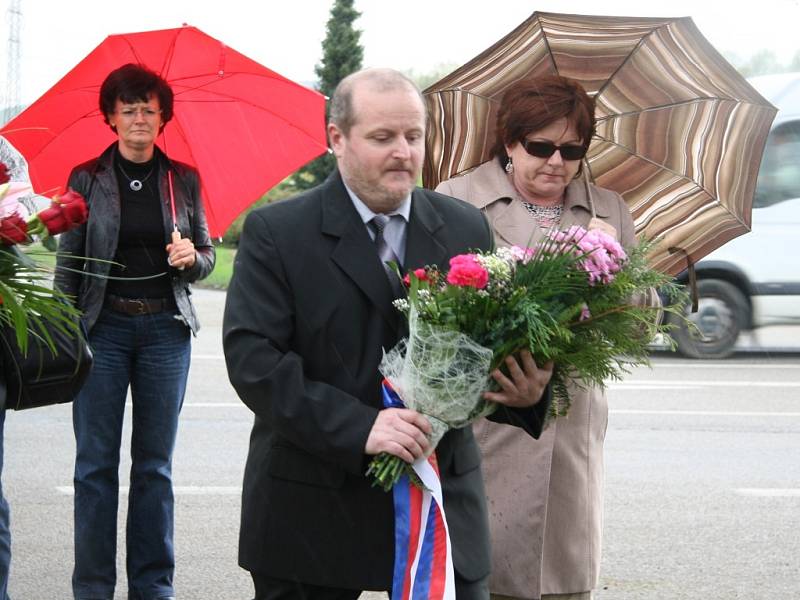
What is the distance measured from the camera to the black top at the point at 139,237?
17.1 ft

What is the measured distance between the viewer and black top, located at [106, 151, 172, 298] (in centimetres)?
521

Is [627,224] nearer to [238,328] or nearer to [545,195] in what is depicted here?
[545,195]

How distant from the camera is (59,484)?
782 centimetres

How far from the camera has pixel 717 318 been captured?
1447cm

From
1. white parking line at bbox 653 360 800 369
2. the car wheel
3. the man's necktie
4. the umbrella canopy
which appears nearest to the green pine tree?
the car wheel

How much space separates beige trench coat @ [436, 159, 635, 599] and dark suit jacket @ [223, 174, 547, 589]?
0.91 meters

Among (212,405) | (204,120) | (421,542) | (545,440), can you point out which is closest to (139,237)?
(204,120)

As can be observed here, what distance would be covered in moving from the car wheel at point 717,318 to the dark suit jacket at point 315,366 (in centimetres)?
1136

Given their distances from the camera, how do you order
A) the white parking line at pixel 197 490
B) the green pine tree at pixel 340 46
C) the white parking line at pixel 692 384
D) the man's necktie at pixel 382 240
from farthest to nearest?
the green pine tree at pixel 340 46 → the white parking line at pixel 692 384 → the white parking line at pixel 197 490 → the man's necktie at pixel 382 240

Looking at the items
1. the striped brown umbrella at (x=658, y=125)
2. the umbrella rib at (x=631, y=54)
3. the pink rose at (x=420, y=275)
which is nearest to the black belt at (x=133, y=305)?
the striped brown umbrella at (x=658, y=125)

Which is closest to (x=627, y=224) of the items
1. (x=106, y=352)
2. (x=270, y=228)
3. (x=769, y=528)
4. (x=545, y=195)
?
(x=545, y=195)

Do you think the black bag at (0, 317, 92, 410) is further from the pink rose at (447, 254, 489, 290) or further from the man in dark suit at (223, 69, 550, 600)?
the pink rose at (447, 254, 489, 290)

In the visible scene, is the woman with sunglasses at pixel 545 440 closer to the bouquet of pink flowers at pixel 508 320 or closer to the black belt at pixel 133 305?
the bouquet of pink flowers at pixel 508 320

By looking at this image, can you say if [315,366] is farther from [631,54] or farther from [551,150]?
[631,54]
